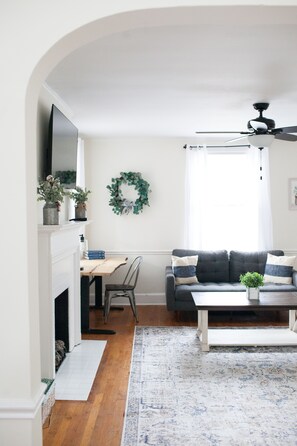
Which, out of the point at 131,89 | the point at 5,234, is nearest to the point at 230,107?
the point at 131,89

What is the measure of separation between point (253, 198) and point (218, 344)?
282 cm

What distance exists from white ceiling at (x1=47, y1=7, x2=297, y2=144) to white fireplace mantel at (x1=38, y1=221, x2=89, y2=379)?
1242 millimetres

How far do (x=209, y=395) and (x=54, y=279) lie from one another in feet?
5.38

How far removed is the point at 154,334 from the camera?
518 cm

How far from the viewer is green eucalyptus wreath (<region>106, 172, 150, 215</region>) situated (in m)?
6.59

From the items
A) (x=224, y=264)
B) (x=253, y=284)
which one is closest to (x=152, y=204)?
(x=224, y=264)

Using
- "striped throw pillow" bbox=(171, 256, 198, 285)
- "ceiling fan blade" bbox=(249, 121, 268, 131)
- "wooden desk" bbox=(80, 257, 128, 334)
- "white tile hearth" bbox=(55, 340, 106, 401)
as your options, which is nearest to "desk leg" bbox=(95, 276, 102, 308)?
"wooden desk" bbox=(80, 257, 128, 334)

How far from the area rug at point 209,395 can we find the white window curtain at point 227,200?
2.15 m

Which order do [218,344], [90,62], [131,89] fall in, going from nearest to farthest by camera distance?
[90,62] < [131,89] < [218,344]

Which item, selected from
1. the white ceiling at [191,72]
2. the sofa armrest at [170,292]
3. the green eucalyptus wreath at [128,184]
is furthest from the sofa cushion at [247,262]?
the white ceiling at [191,72]

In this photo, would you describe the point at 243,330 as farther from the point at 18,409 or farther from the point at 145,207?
the point at 18,409

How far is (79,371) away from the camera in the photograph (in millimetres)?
4023

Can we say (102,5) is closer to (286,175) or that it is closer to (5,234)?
(5,234)

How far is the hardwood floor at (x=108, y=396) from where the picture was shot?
9.50ft
